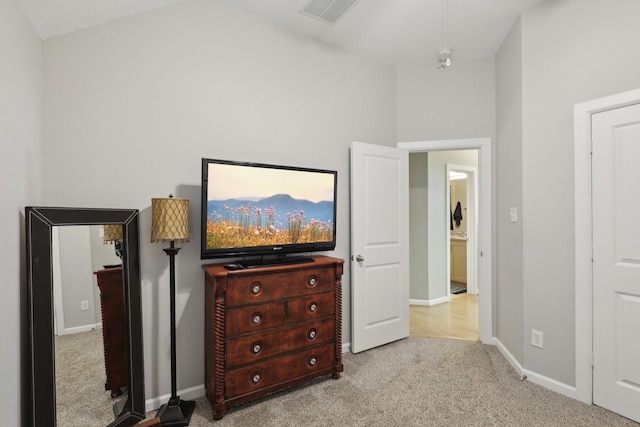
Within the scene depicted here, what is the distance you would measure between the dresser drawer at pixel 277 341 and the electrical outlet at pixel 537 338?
1.59m

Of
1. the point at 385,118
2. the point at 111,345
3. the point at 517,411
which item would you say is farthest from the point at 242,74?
the point at 517,411

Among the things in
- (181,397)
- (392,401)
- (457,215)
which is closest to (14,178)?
(181,397)

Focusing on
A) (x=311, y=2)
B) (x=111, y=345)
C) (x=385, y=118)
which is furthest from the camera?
(x=385, y=118)

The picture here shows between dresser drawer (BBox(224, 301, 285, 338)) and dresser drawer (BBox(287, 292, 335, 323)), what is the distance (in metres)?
0.08

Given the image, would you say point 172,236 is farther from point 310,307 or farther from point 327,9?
point 327,9

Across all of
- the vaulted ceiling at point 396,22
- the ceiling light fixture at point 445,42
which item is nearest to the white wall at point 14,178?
the vaulted ceiling at point 396,22

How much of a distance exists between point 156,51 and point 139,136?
1.98ft

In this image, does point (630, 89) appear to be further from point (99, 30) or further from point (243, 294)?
point (99, 30)

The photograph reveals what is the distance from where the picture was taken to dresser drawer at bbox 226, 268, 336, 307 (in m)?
2.13

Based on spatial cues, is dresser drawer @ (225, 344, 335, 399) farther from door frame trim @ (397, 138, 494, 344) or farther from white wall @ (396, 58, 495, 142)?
white wall @ (396, 58, 495, 142)

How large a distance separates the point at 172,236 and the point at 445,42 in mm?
2913

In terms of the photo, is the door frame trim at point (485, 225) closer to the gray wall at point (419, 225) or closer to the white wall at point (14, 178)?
the gray wall at point (419, 225)

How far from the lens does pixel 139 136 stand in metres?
2.17

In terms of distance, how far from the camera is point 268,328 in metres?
2.25
